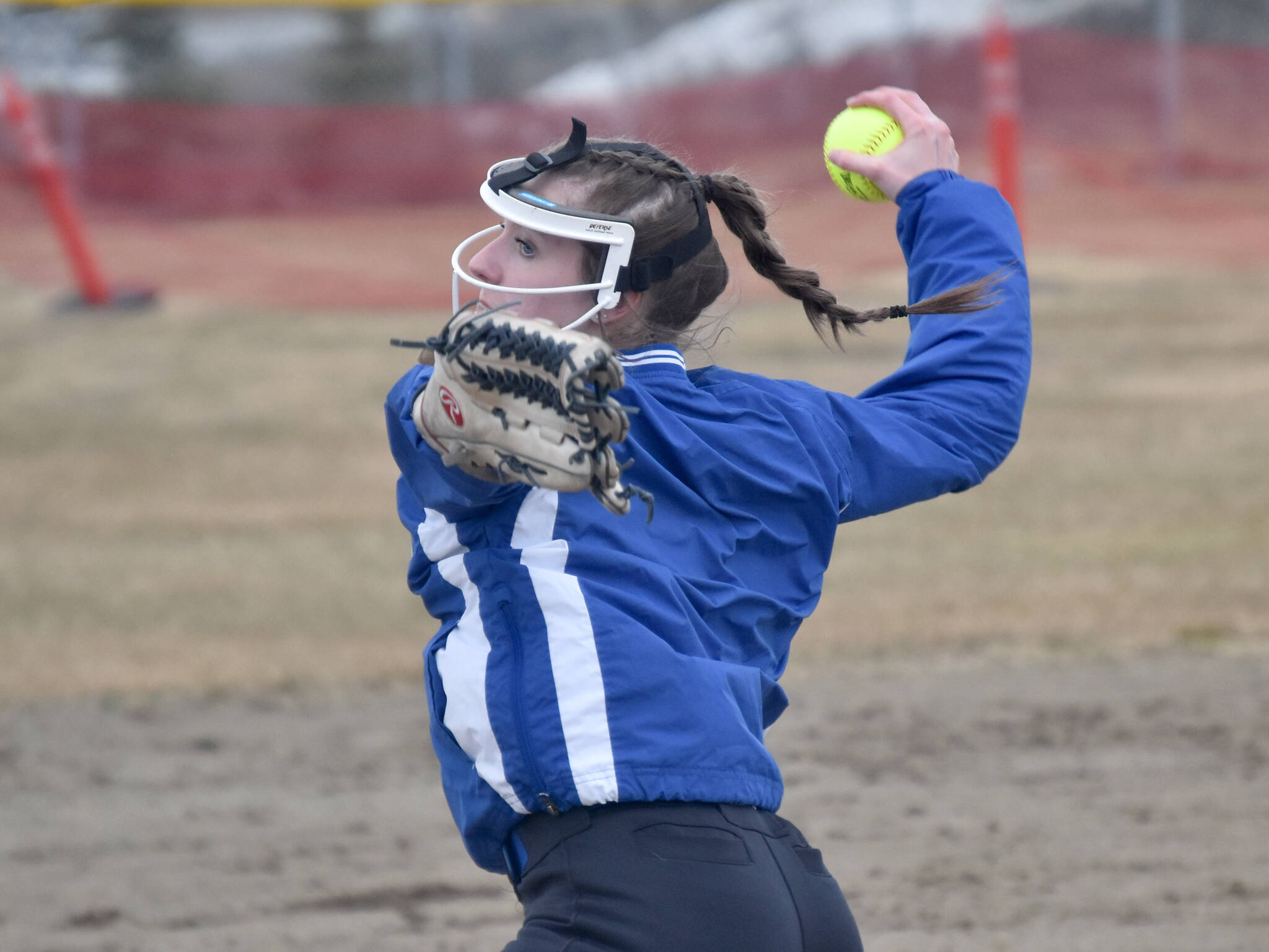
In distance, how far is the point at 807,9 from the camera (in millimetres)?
19031

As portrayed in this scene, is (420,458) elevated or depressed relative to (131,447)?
elevated

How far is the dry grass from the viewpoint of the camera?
5133mm

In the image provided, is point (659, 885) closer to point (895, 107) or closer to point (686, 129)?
point (895, 107)

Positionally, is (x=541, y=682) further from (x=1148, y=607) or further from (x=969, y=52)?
(x=969, y=52)

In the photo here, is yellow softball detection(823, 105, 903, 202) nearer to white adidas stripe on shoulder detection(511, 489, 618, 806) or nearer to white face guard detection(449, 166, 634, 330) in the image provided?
white face guard detection(449, 166, 634, 330)

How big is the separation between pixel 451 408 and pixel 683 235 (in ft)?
1.48

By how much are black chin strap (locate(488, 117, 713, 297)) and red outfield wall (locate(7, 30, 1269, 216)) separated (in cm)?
1268

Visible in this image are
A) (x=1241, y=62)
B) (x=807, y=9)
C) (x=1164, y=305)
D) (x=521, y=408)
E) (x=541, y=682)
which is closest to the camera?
(x=521, y=408)

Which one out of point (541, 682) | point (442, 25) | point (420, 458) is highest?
point (420, 458)

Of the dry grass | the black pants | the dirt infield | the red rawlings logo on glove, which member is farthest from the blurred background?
the black pants

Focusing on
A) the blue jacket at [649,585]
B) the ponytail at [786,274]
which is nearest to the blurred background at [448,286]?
the ponytail at [786,274]

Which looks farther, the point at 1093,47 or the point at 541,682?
the point at 1093,47

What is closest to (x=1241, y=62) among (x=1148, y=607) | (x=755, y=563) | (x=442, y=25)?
(x=442, y=25)

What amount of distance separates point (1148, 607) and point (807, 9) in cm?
1534
